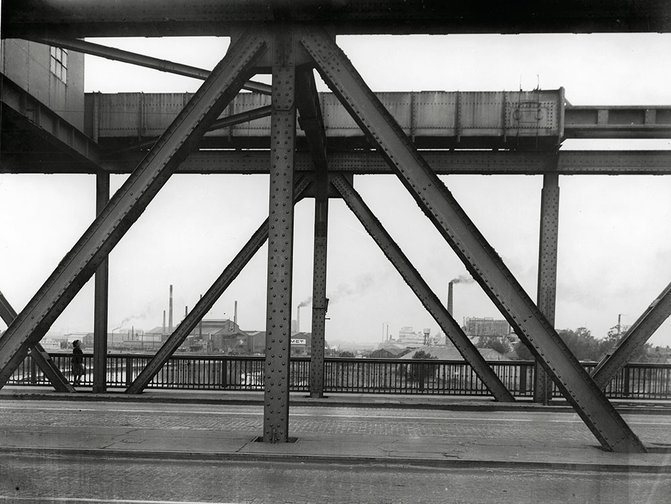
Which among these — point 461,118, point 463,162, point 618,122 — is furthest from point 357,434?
point 618,122

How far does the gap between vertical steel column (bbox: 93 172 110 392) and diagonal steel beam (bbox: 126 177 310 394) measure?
175cm

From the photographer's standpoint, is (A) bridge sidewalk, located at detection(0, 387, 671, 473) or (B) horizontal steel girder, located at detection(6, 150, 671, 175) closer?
(A) bridge sidewalk, located at detection(0, 387, 671, 473)

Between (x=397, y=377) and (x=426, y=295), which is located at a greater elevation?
(x=426, y=295)

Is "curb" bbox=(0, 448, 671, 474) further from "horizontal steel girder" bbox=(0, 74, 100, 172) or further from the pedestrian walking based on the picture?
the pedestrian walking

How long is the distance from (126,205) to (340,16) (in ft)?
13.6

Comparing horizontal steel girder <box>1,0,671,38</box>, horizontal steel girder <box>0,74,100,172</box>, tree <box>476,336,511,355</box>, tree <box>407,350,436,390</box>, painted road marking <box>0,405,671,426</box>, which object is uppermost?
horizontal steel girder <box>1,0,671,38</box>

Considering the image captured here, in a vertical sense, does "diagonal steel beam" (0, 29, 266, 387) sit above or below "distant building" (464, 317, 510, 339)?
above

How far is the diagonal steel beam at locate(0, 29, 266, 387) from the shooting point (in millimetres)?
9281

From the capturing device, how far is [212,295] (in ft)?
52.9

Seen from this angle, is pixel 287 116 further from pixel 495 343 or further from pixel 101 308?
pixel 495 343

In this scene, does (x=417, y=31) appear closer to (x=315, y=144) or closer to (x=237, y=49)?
(x=237, y=49)

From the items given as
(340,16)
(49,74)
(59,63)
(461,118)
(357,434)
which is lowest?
(357,434)

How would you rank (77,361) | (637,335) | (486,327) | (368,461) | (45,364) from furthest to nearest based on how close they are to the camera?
(486,327) < (77,361) < (45,364) < (637,335) < (368,461)

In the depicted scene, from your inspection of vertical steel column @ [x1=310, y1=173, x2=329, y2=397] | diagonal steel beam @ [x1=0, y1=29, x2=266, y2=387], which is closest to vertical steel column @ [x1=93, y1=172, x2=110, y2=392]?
vertical steel column @ [x1=310, y1=173, x2=329, y2=397]
